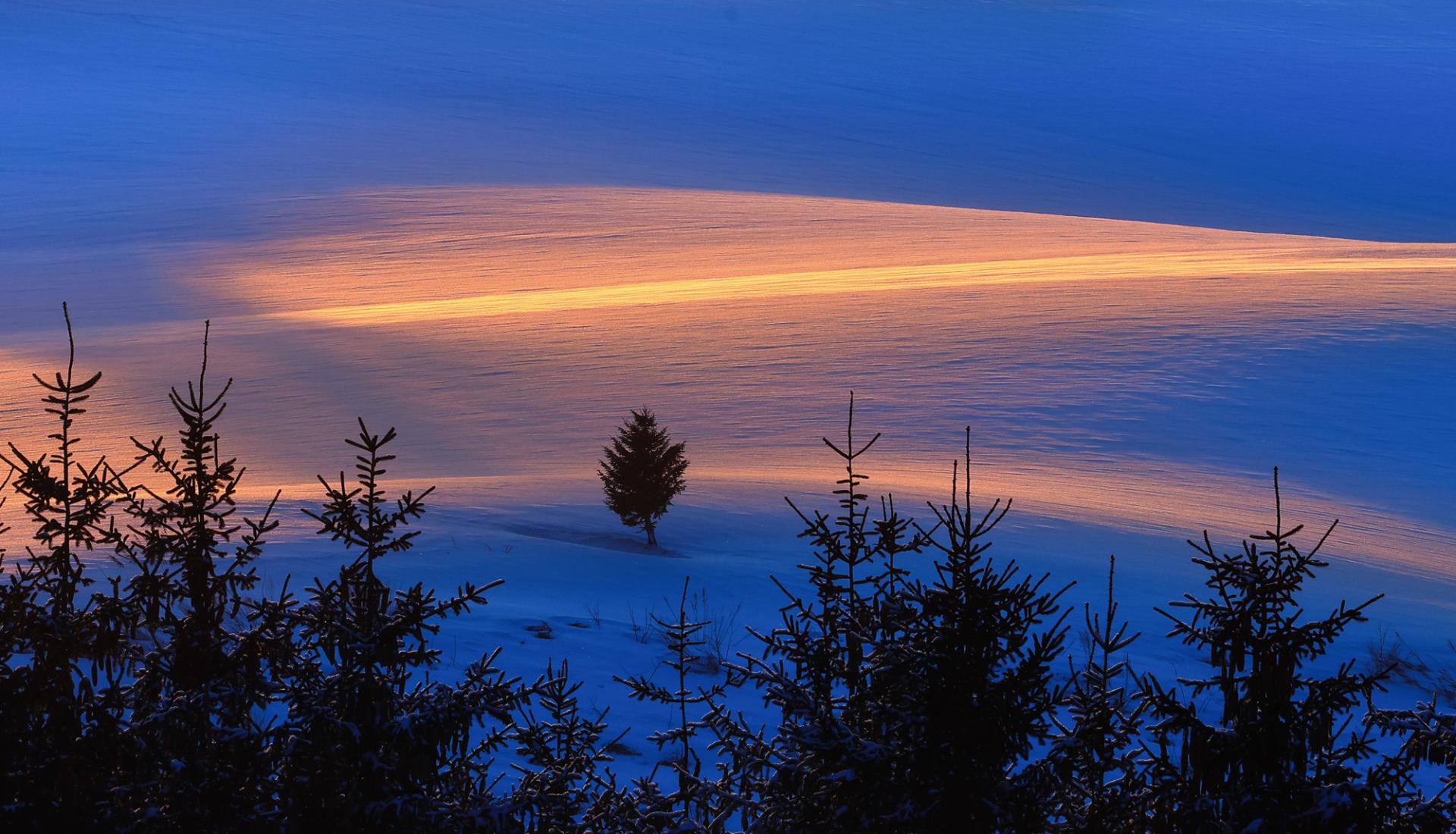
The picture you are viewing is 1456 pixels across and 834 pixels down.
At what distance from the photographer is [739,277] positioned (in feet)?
94.0

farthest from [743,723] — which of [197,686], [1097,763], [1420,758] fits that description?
[1420,758]

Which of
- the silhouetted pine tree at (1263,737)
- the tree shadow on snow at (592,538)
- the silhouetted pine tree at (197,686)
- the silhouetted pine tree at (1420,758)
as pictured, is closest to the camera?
the silhouetted pine tree at (1263,737)

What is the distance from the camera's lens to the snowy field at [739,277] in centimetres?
1248

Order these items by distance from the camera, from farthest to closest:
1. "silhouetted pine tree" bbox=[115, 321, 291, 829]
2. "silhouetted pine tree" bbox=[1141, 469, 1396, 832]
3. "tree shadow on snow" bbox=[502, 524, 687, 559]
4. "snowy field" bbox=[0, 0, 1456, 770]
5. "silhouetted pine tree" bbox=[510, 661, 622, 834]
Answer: "snowy field" bbox=[0, 0, 1456, 770]
"tree shadow on snow" bbox=[502, 524, 687, 559]
"silhouetted pine tree" bbox=[510, 661, 622, 834]
"silhouetted pine tree" bbox=[115, 321, 291, 829]
"silhouetted pine tree" bbox=[1141, 469, 1396, 832]

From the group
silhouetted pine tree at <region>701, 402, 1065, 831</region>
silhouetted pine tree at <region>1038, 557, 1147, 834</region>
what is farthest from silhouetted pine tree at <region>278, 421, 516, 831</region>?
silhouetted pine tree at <region>1038, 557, 1147, 834</region>

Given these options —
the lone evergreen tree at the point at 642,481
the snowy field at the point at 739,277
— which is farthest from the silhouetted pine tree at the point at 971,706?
the lone evergreen tree at the point at 642,481

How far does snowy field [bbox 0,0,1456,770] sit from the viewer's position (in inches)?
A: 491

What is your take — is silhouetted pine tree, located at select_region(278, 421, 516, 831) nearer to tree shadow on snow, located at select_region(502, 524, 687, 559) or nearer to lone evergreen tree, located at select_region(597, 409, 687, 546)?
tree shadow on snow, located at select_region(502, 524, 687, 559)

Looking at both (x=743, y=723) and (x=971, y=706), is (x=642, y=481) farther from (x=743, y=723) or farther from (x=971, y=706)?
(x=971, y=706)

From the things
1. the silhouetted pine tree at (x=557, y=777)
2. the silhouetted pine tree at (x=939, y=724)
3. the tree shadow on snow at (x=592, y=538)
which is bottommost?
the tree shadow on snow at (x=592, y=538)

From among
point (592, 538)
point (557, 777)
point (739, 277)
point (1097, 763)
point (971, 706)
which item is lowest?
point (592, 538)

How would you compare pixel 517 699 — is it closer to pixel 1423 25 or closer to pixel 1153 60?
pixel 1153 60

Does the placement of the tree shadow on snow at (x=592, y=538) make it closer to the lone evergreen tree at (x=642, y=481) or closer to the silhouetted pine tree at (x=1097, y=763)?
the lone evergreen tree at (x=642, y=481)

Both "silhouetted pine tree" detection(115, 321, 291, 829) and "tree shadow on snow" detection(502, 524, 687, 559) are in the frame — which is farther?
"tree shadow on snow" detection(502, 524, 687, 559)
